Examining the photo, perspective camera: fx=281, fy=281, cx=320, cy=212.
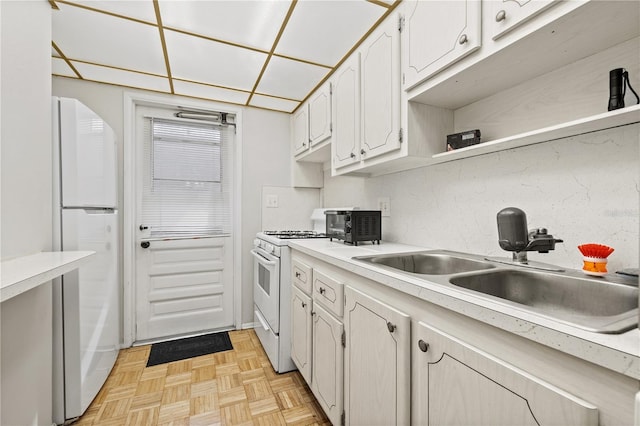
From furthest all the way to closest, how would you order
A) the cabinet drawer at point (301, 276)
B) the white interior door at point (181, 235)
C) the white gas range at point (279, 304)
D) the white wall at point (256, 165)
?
the white wall at point (256, 165) → the white interior door at point (181, 235) → the white gas range at point (279, 304) → the cabinet drawer at point (301, 276)

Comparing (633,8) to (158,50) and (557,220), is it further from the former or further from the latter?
(158,50)

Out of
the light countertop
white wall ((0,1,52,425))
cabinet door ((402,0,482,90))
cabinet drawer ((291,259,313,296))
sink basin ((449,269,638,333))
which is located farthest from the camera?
cabinet drawer ((291,259,313,296))

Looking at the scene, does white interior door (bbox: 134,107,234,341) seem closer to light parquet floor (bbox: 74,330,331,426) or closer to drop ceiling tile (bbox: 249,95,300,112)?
light parquet floor (bbox: 74,330,331,426)

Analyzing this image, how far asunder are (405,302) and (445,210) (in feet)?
2.71

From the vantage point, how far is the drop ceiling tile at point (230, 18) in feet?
4.79

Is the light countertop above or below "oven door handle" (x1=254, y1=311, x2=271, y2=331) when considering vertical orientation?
above

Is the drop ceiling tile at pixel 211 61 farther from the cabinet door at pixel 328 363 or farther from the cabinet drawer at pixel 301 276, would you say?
the cabinet door at pixel 328 363

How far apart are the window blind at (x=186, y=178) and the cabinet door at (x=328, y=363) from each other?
1664 mm

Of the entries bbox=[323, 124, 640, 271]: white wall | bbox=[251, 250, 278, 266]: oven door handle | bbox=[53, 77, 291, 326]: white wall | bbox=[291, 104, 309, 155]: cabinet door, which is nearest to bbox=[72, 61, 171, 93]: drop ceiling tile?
bbox=[53, 77, 291, 326]: white wall

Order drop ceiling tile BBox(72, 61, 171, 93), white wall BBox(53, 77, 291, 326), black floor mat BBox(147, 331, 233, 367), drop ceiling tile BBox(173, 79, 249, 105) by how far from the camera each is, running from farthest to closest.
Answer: white wall BBox(53, 77, 291, 326) → drop ceiling tile BBox(173, 79, 249, 105) → black floor mat BBox(147, 331, 233, 367) → drop ceiling tile BBox(72, 61, 171, 93)

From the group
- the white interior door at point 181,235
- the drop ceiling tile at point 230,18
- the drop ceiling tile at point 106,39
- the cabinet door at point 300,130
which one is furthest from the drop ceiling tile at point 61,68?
the cabinet door at point 300,130

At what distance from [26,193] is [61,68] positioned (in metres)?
1.44

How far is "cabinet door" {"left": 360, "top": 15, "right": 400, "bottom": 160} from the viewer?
1431 mm

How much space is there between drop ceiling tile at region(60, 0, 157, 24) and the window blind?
1173 millimetres
